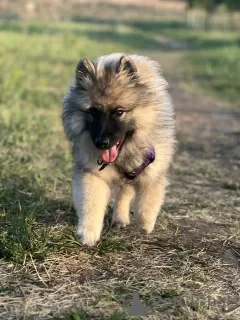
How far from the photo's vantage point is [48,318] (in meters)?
2.53

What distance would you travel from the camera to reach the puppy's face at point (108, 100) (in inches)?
127

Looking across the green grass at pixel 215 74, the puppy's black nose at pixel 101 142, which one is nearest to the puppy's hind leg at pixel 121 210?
the puppy's black nose at pixel 101 142

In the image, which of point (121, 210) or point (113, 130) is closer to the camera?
point (113, 130)

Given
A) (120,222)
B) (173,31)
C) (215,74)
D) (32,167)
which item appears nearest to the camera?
(120,222)

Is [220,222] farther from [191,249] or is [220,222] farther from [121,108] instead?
[121,108]

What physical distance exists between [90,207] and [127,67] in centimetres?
96

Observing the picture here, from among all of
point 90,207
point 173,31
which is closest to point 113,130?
point 90,207

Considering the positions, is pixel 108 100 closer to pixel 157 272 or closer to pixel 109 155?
pixel 109 155

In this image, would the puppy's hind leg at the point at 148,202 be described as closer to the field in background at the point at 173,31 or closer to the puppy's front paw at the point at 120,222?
the puppy's front paw at the point at 120,222

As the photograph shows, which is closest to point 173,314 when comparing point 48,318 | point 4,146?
point 48,318

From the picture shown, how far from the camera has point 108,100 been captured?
325 centimetres

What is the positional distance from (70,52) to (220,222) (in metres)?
15.7

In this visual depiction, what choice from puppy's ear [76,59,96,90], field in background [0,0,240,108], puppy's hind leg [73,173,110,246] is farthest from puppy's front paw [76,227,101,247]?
field in background [0,0,240,108]

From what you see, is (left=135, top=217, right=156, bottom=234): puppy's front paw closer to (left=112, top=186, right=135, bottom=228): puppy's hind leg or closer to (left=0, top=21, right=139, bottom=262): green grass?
(left=112, top=186, right=135, bottom=228): puppy's hind leg
